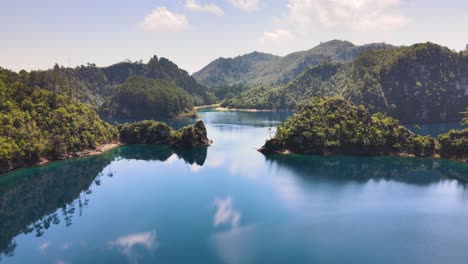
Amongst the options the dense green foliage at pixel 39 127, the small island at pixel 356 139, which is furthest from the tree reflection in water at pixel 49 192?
the small island at pixel 356 139

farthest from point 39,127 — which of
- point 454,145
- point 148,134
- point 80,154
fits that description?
point 454,145

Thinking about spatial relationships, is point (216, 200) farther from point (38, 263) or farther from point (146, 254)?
point (38, 263)

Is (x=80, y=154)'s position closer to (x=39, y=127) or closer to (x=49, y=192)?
(x=39, y=127)

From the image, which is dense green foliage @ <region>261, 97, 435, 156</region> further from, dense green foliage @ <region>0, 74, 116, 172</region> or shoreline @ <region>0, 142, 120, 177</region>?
dense green foliage @ <region>0, 74, 116, 172</region>

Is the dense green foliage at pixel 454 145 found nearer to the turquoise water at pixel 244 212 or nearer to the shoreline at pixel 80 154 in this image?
the turquoise water at pixel 244 212

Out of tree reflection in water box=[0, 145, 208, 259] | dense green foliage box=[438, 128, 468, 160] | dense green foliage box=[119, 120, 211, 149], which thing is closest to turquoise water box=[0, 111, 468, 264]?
tree reflection in water box=[0, 145, 208, 259]

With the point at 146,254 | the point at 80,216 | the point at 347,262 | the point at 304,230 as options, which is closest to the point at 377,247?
the point at 347,262
